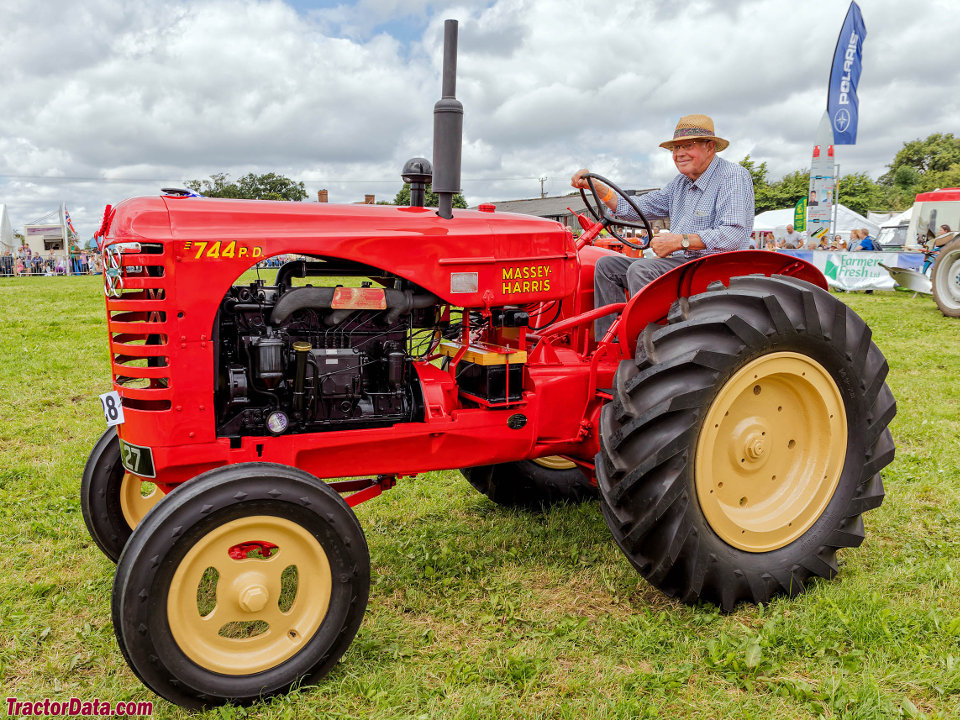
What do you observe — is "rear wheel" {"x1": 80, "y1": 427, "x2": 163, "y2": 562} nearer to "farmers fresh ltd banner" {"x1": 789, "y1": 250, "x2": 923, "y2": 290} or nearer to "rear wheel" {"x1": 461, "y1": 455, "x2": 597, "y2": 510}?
"rear wheel" {"x1": 461, "y1": 455, "x2": 597, "y2": 510}

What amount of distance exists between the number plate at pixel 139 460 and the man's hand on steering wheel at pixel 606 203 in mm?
2444

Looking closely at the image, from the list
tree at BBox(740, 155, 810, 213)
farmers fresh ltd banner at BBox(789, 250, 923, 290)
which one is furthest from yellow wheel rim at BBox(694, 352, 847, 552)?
tree at BBox(740, 155, 810, 213)

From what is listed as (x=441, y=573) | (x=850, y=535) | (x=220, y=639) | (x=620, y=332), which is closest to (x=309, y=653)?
(x=220, y=639)

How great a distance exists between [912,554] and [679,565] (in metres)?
1.41

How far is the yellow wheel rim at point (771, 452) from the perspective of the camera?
2.88 m

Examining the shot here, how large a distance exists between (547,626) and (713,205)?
2.26 m

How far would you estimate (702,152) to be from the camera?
3.89m

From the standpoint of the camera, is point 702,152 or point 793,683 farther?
point 702,152

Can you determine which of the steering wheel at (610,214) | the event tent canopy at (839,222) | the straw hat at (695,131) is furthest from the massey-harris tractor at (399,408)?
the event tent canopy at (839,222)

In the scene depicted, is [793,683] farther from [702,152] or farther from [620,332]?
[702,152]

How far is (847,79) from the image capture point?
1958cm

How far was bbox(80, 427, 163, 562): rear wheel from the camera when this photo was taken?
10.6 ft

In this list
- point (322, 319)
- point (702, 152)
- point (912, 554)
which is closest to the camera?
point (322, 319)

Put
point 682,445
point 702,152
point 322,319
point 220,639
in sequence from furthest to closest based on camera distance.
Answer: point 702,152, point 322,319, point 682,445, point 220,639
